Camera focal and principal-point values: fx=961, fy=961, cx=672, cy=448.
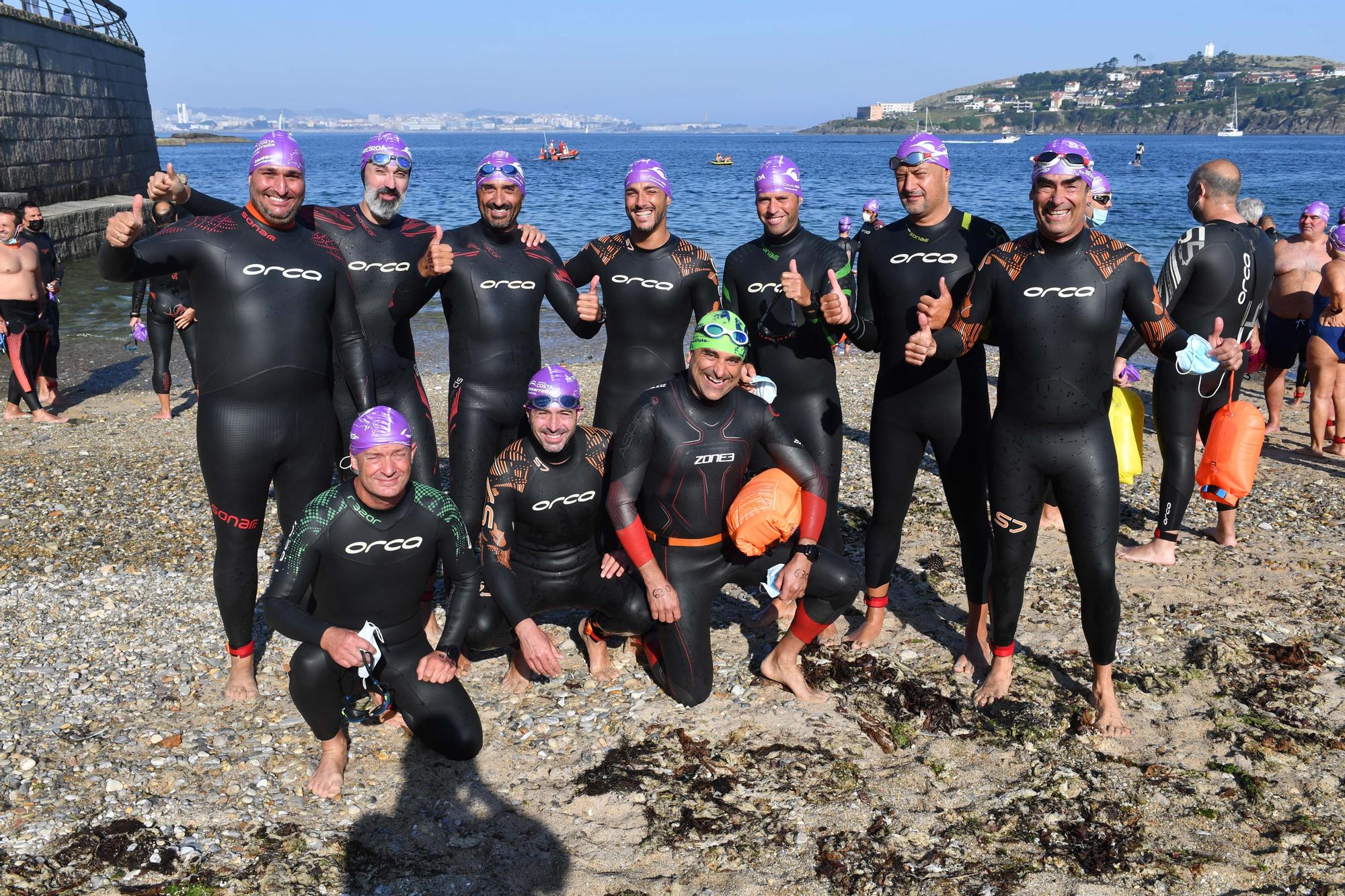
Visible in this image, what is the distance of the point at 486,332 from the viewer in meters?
5.62

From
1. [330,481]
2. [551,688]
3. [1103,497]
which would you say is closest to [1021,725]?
[1103,497]

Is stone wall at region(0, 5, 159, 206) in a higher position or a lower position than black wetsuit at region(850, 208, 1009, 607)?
higher

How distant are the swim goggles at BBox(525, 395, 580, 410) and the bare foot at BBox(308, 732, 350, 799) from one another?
1766 mm

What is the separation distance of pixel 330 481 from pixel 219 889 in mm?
1993

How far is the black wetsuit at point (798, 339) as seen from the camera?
5496 mm

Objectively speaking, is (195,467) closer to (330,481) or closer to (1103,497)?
(330,481)

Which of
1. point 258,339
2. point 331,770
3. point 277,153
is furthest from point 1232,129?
point 331,770

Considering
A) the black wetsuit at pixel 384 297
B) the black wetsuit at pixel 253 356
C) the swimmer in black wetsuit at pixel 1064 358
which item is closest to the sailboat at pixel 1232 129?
the swimmer in black wetsuit at pixel 1064 358

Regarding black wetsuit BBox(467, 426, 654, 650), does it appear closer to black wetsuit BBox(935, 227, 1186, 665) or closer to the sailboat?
black wetsuit BBox(935, 227, 1186, 665)

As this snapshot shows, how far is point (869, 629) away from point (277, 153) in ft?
13.3

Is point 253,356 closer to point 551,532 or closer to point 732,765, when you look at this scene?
point 551,532

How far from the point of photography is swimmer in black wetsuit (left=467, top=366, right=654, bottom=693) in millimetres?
4781

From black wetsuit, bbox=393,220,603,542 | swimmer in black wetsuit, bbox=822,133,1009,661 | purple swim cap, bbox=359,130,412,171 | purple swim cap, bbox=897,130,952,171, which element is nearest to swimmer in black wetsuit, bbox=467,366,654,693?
black wetsuit, bbox=393,220,603,542

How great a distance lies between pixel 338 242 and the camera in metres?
5.45
